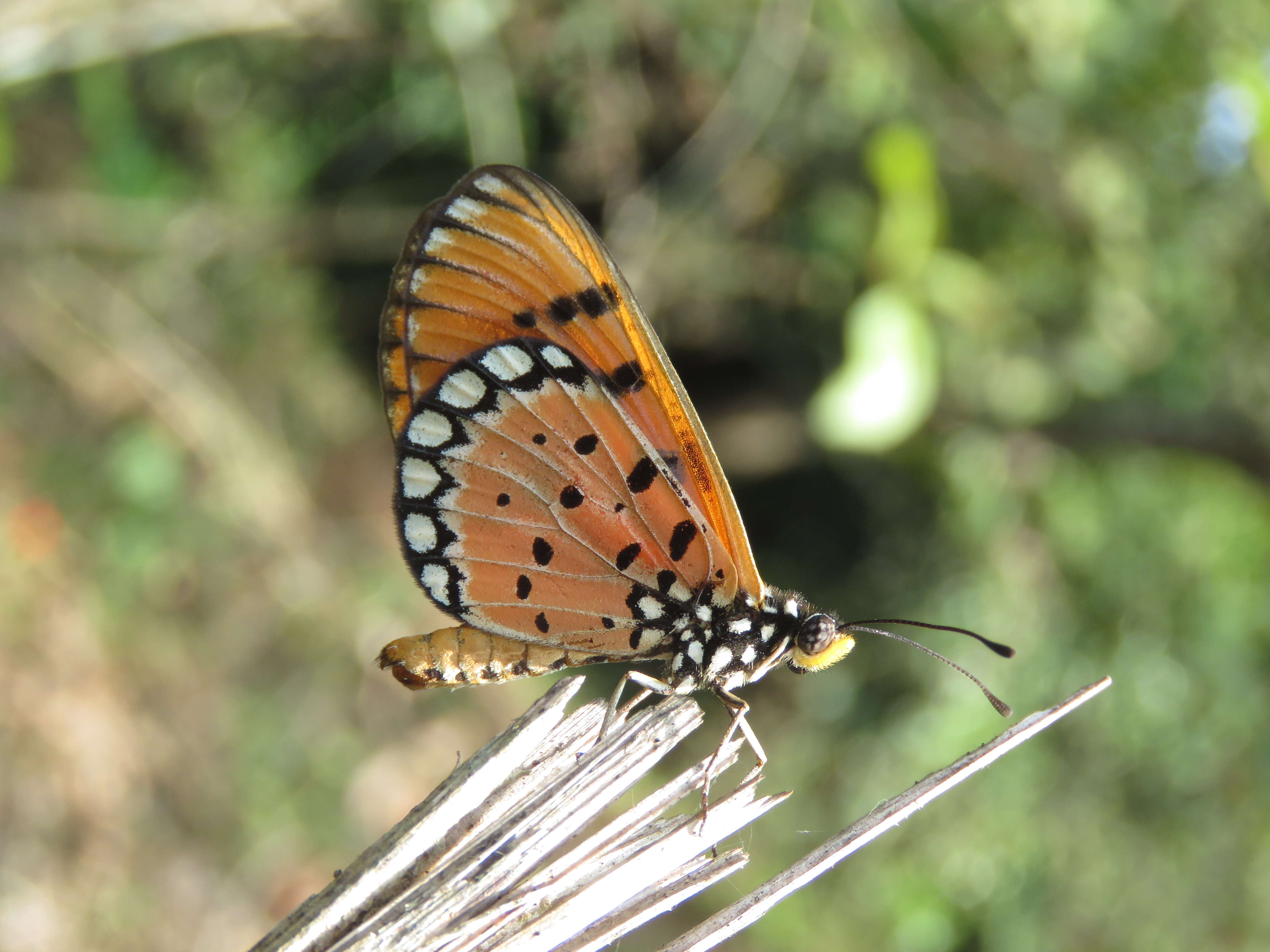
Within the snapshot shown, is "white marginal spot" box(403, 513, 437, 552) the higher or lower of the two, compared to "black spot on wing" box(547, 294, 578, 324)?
lower

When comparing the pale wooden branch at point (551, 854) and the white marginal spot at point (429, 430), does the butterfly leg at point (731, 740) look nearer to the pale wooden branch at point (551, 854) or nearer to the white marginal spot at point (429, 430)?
the pale wooden branch at point (551, 854)

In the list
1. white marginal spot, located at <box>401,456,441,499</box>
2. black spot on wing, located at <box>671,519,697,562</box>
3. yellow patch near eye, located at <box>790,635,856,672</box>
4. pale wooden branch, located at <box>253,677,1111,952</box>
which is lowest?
pale wooden branch, located at <box>253,677,1111,952</box>

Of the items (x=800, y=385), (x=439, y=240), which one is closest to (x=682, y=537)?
(x=439, y=240)

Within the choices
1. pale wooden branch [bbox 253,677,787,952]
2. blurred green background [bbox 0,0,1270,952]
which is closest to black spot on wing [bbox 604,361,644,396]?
pale wooden branch [bbox 253,677,787,952]

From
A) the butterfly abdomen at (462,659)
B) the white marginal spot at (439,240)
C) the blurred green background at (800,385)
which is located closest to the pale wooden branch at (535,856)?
the butterfly abdomen at (462,659)

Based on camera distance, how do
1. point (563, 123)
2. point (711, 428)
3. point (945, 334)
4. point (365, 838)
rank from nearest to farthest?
point (945, 334), point (563, 123), point (711, 428), point (365, 838)

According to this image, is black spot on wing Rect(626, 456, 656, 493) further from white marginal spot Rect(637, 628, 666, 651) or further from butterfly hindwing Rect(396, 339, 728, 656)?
white marginal spot Rect(637, 628, 666, 651)

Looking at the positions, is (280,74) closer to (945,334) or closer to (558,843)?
(945,334)

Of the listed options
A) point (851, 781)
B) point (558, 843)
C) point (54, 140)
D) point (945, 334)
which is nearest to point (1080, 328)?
point (945, 334)
